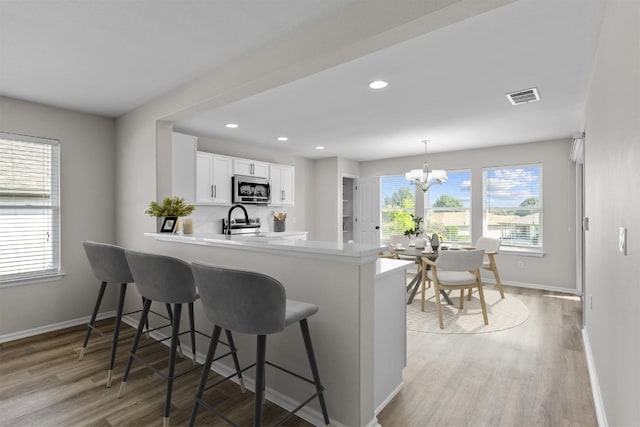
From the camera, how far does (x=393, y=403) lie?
2.25 metres

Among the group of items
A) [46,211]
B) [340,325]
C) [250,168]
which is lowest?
[340,325]

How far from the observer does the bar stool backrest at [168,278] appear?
2074mm

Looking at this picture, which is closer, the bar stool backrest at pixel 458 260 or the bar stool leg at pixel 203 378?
the bar stool leg at pixel 203 378

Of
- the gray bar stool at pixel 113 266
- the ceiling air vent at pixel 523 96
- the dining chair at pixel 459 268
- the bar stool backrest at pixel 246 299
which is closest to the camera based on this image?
the bar stool backrest at pixel 246 299

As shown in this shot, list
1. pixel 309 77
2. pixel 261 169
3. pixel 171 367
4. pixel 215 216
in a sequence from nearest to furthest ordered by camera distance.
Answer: pixel 171 367
pixel 309 77
pixel 215 216
pixel 261 169

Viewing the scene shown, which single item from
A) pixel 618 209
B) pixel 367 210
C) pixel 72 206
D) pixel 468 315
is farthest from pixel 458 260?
pixel 72 206

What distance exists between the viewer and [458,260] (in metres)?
3.81

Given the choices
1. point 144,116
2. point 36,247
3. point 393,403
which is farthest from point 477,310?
point 36,247

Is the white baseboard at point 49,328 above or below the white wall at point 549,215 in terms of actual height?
below

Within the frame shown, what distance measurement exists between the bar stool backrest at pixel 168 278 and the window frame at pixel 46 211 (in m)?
2.25

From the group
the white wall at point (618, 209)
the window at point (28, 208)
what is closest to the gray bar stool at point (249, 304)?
the white wall at point (618, 209)

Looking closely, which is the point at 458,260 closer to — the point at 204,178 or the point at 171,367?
the point at 171,367

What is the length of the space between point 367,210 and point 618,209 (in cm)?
591

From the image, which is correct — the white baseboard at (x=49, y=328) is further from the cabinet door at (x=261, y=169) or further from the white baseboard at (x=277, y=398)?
the cabinet door at (x=261, y=169)
